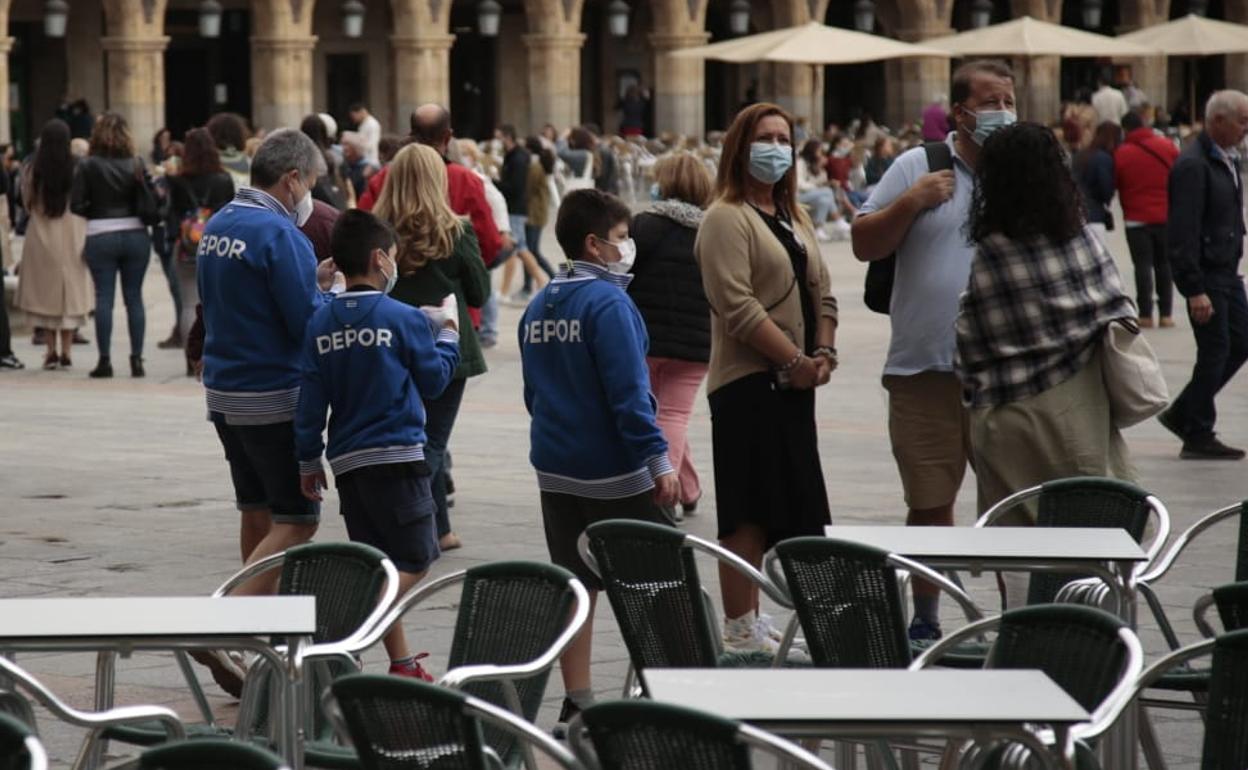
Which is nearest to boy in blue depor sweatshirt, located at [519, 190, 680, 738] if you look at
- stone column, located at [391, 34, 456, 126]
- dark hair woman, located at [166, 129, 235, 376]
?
dark hair woman, located at [166, 129, 235, 376]

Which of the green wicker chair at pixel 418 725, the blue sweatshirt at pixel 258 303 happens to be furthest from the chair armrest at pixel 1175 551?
the blue sweatshirt at pixel 258 303

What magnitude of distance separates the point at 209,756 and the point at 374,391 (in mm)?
3088

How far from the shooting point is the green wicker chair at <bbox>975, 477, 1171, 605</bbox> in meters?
5.89

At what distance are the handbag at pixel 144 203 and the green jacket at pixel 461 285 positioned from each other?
6.08 metres

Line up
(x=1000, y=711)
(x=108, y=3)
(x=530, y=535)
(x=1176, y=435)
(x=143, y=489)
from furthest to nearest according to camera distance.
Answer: (x=108, y=3) < (x=1176, y=435) < (x=143, y=489) < (x=530, y=535) < (x=1000, y=711)

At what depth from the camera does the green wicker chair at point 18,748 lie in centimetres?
348

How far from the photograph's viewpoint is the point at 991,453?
644 cm

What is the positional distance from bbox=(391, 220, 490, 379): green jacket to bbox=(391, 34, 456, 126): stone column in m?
31.8

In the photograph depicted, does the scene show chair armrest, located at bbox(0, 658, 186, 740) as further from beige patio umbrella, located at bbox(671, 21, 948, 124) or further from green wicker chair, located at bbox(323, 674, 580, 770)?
beige patio umbrella, located at bbox(671, 21, 948, 124)

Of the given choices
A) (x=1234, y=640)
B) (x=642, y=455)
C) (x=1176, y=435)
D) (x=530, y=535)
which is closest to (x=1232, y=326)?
(x=1176, y=435)

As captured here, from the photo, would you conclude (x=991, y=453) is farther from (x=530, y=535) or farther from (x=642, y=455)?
(x=530, y=535)

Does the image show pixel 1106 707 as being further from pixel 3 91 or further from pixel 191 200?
pixel 3 91

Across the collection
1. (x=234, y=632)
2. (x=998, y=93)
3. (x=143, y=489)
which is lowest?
(x=143, y=489)

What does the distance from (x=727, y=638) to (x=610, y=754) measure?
3.30 m
